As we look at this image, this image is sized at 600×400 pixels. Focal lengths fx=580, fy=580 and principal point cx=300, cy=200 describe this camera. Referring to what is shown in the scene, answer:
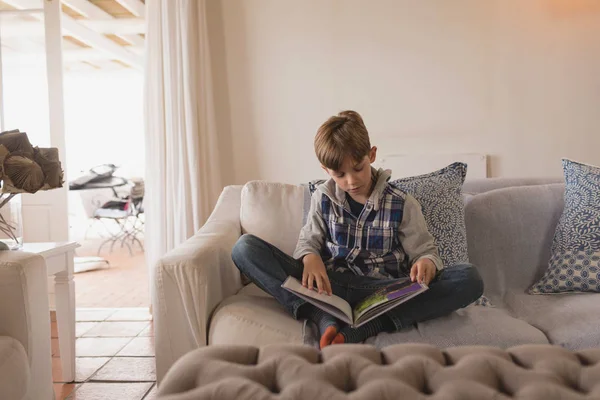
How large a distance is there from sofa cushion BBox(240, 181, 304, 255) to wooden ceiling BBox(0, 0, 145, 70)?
6.66ft

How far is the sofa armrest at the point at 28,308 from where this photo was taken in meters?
1.75

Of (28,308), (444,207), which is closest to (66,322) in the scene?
(28,308)

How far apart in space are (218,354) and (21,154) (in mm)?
1191

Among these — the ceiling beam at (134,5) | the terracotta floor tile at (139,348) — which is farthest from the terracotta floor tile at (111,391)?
the ceiling beam at (134,5)

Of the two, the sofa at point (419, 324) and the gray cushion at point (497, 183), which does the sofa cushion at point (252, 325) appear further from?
the gray cushion at point (497, 183)

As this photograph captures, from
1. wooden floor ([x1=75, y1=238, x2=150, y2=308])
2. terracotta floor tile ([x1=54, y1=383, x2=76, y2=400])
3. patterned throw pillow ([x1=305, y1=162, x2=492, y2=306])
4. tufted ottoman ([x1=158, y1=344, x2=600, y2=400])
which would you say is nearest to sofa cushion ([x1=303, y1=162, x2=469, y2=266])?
patterned throw pillow ([x1=305, y1=162, x2=492, y2=306])

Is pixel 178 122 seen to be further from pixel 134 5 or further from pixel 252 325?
pixel 134 5

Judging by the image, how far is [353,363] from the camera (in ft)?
3.73

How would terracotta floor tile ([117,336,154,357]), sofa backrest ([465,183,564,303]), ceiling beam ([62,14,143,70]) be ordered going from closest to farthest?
1. sofa backrest ([465,183,564,303])
2. terracotta floor tile ([117,336,154,357])
3. ceiling beam ([62,14,143,70])

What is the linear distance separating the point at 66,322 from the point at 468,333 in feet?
5.47

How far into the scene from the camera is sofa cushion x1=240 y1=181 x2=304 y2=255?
2.27 m

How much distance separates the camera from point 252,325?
67.3 inches

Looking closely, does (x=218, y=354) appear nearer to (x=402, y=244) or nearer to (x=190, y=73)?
(x=402, y=244)

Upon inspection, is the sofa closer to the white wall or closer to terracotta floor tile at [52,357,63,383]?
the white wall
